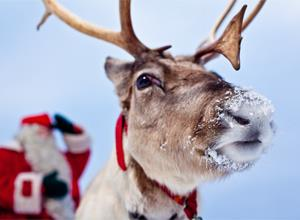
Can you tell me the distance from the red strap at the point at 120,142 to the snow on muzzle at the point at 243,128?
51 centimetres

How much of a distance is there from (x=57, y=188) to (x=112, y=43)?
2.33 ft

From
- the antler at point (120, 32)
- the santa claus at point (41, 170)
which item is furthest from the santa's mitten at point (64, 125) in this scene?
the antler at point (120, 32)

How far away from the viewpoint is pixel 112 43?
2613 mm

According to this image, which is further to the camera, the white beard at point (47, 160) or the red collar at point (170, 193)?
the white beard at point (47, 160)

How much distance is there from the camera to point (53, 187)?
2.45 m

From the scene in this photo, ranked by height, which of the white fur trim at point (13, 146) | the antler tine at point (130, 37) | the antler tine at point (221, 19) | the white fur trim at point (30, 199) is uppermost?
the antler tine at point (221, 19)

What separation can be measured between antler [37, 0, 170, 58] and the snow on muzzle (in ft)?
2.13

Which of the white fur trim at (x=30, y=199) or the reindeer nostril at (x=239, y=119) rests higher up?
the reindeer nostril at (x=239, y=119)

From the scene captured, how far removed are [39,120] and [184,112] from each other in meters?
0.84

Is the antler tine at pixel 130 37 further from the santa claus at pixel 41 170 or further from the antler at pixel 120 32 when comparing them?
the santa claus at pixel 41 170

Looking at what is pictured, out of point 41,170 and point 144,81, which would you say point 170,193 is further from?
point 41,170

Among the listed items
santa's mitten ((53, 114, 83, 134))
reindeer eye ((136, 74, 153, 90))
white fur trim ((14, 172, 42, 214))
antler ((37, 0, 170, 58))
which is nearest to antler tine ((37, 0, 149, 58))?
antler ((37, 0, 170, 58))

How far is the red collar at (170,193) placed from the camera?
231cm

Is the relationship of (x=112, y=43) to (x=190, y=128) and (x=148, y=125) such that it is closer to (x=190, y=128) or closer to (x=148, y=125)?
(x=148, y=125)
